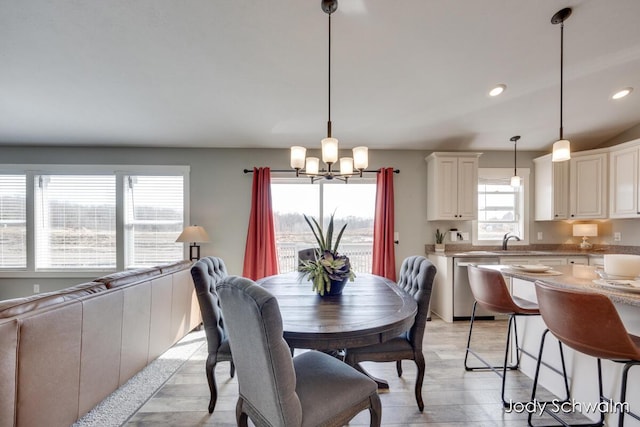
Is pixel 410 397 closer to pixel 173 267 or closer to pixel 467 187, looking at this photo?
pixel 173 267

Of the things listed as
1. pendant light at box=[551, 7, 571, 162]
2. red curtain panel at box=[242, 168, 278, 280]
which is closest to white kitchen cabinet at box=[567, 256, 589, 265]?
pendant light at box=[551, 7, 571, 162]

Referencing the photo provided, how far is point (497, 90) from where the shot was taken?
9.96ft

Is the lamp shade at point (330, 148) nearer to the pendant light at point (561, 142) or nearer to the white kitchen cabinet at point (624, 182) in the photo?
the pendant light at point (561, 142)

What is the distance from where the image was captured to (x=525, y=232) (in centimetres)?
428

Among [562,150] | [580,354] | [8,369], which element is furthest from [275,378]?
[562,150]

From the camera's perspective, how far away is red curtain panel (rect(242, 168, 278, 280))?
13.0 feet

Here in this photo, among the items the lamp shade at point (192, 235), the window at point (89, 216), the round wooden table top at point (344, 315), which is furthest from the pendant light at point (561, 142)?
the window at point (89, 216)

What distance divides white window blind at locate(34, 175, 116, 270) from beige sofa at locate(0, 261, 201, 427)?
2.19 m

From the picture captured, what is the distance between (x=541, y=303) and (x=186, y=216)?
13.6 feet

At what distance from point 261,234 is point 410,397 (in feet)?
8.79

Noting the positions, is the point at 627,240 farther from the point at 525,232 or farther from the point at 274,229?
the point at 274,229

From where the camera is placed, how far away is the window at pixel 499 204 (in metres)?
4.31

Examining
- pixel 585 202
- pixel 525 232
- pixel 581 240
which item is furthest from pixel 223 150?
pixel 581 240

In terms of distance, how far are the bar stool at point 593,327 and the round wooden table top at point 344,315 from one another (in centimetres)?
70
